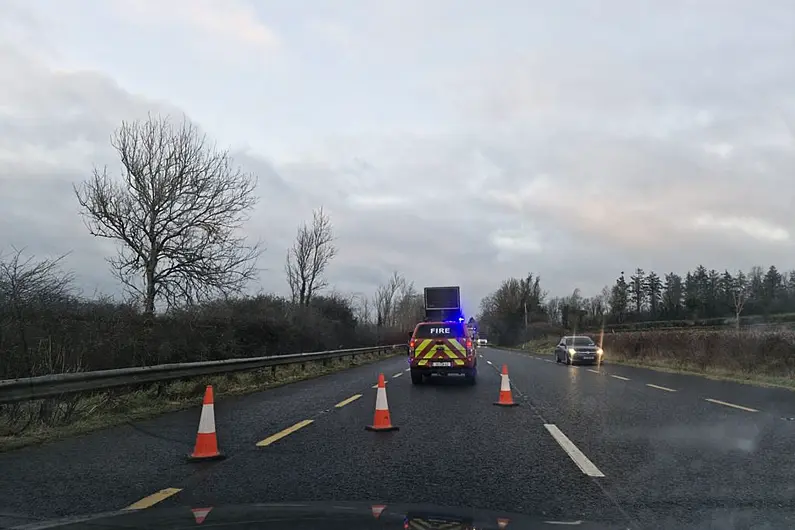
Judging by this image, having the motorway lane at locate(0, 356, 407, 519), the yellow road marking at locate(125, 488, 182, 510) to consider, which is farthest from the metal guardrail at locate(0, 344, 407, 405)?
the yellow road marking at locate(125, 488, 182, 510)

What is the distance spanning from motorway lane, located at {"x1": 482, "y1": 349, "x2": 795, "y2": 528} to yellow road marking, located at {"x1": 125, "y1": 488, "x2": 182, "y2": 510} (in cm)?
409

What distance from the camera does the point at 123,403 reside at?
12398 millimetres

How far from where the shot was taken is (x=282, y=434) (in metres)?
9.09

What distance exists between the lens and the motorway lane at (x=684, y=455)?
16.9ft

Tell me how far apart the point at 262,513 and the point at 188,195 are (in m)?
24.5

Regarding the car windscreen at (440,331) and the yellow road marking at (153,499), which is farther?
the car windscreen at (440,331)

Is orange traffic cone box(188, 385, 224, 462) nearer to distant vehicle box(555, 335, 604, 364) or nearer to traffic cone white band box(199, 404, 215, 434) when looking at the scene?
traffic cone white band box(199, 404, 215, 434)

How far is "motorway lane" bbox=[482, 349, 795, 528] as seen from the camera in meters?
5.16

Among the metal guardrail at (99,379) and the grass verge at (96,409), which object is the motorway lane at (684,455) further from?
the metal guardrail at (99,379)

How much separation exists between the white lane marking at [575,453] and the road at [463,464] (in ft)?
0.09

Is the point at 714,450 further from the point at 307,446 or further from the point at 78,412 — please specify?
the point at 78,412

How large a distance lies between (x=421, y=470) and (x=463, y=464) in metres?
0.61

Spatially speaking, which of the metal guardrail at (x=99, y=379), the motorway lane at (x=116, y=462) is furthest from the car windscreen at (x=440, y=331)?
the motorway lane at (x=116, y=462)

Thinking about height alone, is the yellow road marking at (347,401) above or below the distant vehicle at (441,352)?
below
